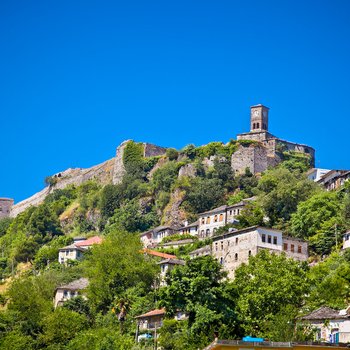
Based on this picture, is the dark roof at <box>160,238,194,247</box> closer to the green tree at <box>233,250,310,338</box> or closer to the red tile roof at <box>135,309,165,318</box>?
the red tile roof at <box>135,309,165,318</box>

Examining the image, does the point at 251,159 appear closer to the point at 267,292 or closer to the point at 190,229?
the point at 190,229

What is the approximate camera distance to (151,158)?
12050 cm

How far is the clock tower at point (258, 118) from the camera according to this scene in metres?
116

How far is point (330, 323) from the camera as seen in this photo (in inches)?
1766

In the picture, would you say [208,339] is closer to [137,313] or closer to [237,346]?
[237,346]

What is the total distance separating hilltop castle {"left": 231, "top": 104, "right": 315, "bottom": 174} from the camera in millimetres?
106500

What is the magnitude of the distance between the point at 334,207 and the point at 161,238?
26952mm

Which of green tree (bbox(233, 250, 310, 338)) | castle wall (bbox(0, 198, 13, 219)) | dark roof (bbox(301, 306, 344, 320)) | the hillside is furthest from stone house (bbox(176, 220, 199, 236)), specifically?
castle wall (bbox(0, 198, 13, 219))

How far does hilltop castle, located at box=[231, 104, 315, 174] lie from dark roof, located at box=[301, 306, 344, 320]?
2295 inches

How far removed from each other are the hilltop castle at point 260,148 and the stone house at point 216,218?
1374 centimetres

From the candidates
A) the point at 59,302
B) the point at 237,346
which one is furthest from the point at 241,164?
the point at 237,346

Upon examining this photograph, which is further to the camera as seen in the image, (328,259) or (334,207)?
(334,207)

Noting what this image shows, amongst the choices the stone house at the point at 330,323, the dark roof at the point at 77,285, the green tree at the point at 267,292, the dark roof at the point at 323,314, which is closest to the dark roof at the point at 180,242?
the dark roof at the point at 77,285

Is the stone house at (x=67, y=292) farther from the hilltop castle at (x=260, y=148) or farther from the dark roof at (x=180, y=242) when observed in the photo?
the hilltop castle at (x=260, y=148)
